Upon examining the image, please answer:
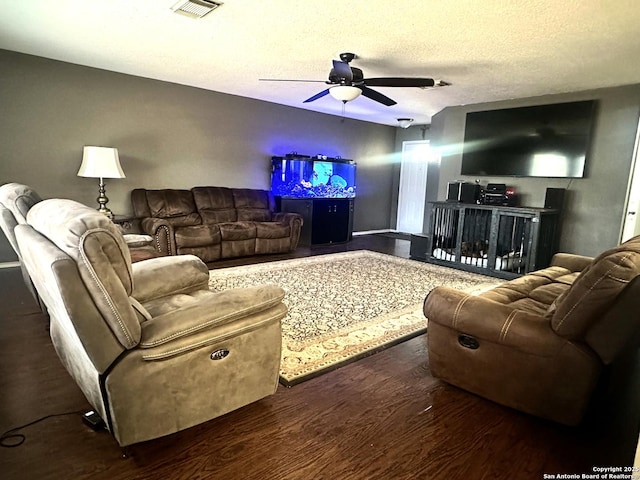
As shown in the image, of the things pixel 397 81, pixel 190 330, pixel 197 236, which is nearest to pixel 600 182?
pixel 397 81

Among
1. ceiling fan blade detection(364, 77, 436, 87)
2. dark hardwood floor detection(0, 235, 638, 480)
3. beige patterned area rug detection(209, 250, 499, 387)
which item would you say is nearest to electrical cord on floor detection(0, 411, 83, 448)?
dark hardwood floor detection(0, 235, 638, 480)

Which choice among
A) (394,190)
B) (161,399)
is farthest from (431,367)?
(394,190)

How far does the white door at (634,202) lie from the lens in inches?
165

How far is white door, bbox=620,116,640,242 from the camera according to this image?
418 centimetres

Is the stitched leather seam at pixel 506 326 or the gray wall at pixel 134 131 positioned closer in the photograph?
the stitched leather seam at pixel 506 326

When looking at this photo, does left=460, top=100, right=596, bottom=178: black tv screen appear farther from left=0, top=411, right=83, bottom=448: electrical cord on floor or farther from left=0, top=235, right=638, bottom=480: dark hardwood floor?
left=0, top=411, right=83, bottom=448: electrical cord on floor

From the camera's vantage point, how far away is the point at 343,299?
3387 millimetres

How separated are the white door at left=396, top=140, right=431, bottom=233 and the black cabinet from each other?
2.07 m

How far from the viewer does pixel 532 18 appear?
264cm

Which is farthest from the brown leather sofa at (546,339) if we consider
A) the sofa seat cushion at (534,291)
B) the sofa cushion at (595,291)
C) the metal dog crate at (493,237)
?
the metal dog crate at (493,237)

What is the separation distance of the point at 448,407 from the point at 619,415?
0.82 meters

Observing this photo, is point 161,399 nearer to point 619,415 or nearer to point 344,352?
point 344,352

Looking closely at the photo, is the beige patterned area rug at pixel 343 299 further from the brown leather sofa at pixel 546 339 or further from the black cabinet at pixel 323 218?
the black cabinet at pixel 323 218

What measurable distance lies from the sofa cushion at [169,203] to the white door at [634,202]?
208 inches
